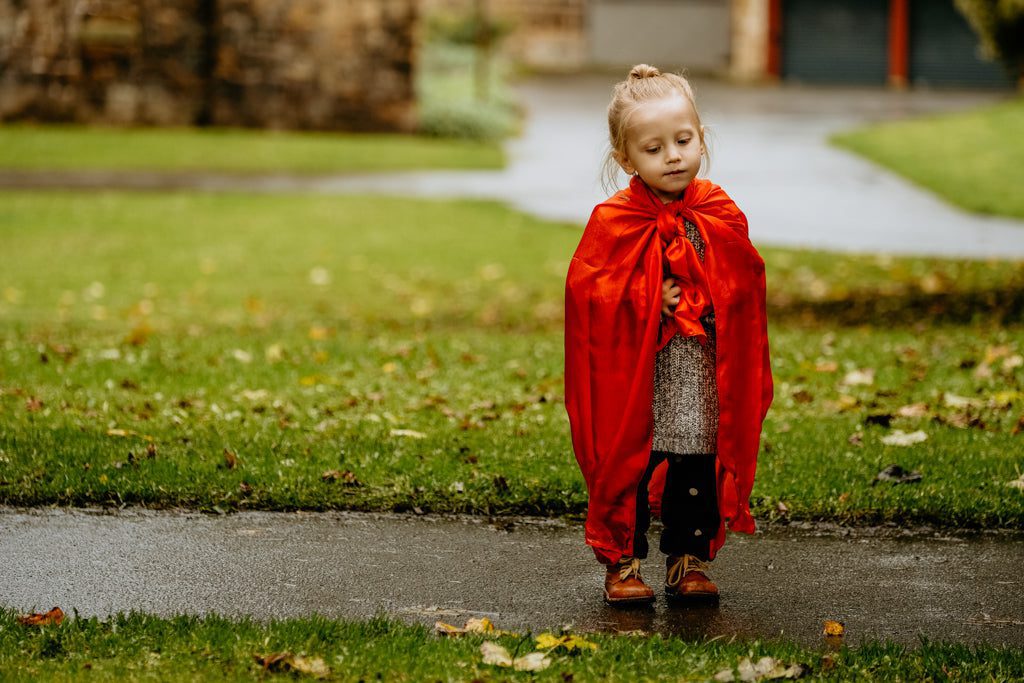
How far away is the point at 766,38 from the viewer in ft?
117

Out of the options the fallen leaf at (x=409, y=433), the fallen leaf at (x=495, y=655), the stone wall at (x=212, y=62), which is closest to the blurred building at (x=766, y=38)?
the stone wall at (x=212, y=62)

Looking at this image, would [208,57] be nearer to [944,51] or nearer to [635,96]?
[944,51]

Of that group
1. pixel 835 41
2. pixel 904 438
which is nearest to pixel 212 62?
pixel 835 41

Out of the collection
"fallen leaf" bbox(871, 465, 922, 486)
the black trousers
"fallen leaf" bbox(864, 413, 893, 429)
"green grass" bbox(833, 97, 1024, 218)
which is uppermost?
the black trousers

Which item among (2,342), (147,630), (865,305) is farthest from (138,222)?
(147,630)

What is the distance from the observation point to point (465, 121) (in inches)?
911

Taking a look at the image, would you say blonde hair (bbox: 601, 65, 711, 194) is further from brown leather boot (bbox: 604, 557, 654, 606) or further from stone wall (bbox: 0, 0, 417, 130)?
stone wall (bbox: 0, 0, 417, 130)

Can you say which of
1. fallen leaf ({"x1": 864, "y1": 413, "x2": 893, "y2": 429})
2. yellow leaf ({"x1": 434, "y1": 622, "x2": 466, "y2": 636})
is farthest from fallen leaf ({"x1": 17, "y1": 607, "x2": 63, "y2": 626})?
fallen leaf ({"x1": 864, "y1": 413, "x2": 893, "y2": 429})

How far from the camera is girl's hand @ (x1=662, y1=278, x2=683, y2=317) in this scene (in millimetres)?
4148

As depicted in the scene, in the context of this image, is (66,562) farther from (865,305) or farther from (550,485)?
(865,305)

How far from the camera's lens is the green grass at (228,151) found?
65.0ft

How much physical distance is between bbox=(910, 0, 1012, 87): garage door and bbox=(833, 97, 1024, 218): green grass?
33.2 feet

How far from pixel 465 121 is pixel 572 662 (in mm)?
19905

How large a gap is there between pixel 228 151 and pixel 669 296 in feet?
58.7
